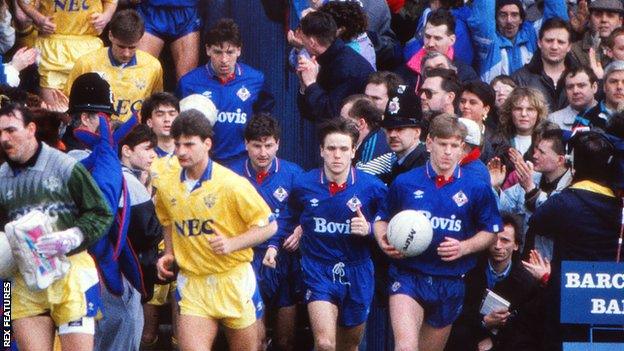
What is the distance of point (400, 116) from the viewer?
13.3m

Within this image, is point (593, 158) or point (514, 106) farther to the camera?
point (514, 106)

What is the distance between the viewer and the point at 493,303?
1309 cm

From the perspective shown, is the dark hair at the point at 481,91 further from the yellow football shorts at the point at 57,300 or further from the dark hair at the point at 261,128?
the yellow football shorts at the point at 57,300

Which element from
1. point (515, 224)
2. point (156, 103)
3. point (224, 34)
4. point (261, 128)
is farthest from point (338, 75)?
point (515, 224)

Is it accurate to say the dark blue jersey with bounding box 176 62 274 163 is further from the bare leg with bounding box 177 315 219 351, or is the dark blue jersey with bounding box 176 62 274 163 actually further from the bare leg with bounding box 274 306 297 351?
the bare leg with bounding box 177 315 219 351

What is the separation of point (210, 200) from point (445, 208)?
1.80m

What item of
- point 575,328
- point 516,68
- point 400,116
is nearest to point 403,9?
point 516,68

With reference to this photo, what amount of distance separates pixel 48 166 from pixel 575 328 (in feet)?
12.5

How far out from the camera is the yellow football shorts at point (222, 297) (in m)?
12.3

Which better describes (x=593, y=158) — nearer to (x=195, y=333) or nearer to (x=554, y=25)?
(x=195, y=333)

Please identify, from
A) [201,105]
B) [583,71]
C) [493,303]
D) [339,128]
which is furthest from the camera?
[583,71]

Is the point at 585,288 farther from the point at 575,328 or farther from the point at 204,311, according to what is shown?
the point at 204,311

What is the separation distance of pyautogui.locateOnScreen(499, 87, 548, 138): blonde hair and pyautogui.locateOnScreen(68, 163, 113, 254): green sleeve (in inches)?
174

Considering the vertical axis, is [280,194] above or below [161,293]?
above
